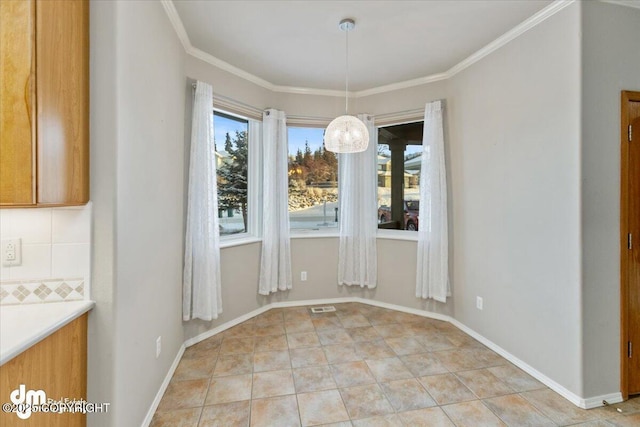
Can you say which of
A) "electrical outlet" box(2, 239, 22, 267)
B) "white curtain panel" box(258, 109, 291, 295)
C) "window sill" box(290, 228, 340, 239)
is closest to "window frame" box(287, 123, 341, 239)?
"window sill" box(290, 228, 340, 239)

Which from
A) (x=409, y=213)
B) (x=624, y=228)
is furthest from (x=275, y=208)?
(x=624, y=228)

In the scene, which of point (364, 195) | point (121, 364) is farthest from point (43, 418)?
point (364, 195)

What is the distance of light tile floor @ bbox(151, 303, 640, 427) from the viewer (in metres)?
1.84

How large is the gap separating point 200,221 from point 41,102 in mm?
1571

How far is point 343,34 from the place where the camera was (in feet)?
8.29

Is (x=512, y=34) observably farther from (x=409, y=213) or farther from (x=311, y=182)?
(x=311, y=182)

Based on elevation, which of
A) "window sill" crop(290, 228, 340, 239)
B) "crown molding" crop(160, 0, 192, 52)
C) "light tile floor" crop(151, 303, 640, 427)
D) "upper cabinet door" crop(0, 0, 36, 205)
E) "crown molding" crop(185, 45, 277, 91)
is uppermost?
"crown molding" crop(185, 45, 277, 91)

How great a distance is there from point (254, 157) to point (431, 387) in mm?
2938

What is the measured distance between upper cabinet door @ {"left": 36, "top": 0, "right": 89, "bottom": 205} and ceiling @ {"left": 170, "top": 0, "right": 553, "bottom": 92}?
1.03 metres

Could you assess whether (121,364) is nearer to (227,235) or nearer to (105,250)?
(105,250)

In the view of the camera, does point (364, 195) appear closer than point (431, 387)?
No

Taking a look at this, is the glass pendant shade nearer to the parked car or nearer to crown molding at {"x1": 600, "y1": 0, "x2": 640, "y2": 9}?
the parked car

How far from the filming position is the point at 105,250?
1.42 metres

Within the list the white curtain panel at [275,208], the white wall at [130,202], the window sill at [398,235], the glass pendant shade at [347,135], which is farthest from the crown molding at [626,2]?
the white wall at [130,202]
